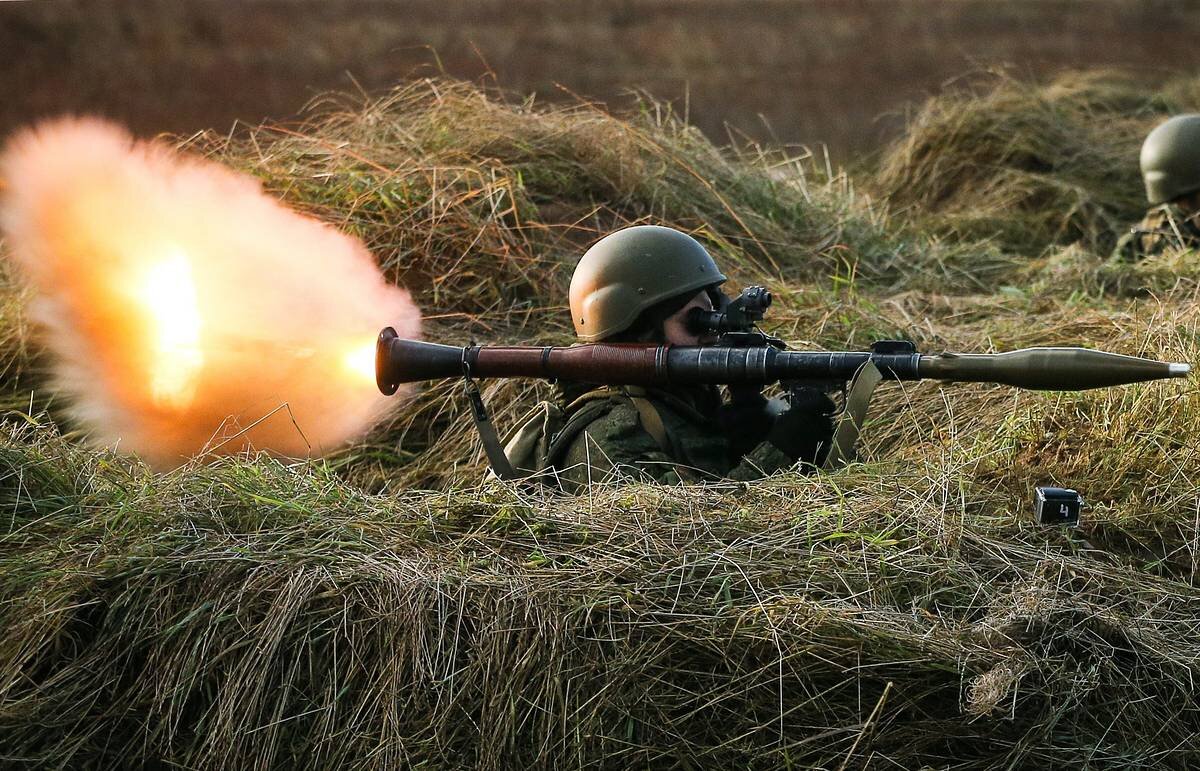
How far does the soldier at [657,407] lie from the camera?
4.38 metres

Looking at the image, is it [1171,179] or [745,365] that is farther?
[1171,179]

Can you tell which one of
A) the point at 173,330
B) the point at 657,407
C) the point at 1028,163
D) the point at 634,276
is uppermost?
the point at 634,276

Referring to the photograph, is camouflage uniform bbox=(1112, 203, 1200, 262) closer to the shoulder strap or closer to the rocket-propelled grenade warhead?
A: the rocket-propelled grenade warhead

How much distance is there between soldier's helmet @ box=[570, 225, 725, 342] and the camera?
451 cm

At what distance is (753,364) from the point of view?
4.21m

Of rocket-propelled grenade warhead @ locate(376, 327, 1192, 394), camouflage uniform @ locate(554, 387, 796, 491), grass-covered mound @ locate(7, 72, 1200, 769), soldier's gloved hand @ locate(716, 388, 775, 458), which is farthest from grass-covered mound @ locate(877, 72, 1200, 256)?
rocket-propelled grenade warhead @ locate(376, 327, 1192, 394)

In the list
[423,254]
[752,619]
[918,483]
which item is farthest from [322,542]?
[423,254]

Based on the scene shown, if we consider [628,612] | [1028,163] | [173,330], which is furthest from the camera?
[1028,163]

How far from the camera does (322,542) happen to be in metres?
3.71

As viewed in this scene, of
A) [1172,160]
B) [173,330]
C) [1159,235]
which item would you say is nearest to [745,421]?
[173,330]

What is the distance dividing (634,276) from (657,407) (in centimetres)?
46

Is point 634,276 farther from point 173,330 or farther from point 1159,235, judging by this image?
point 1159,235

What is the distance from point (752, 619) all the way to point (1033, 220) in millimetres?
7820

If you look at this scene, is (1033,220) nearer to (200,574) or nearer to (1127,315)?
(1127,315)
